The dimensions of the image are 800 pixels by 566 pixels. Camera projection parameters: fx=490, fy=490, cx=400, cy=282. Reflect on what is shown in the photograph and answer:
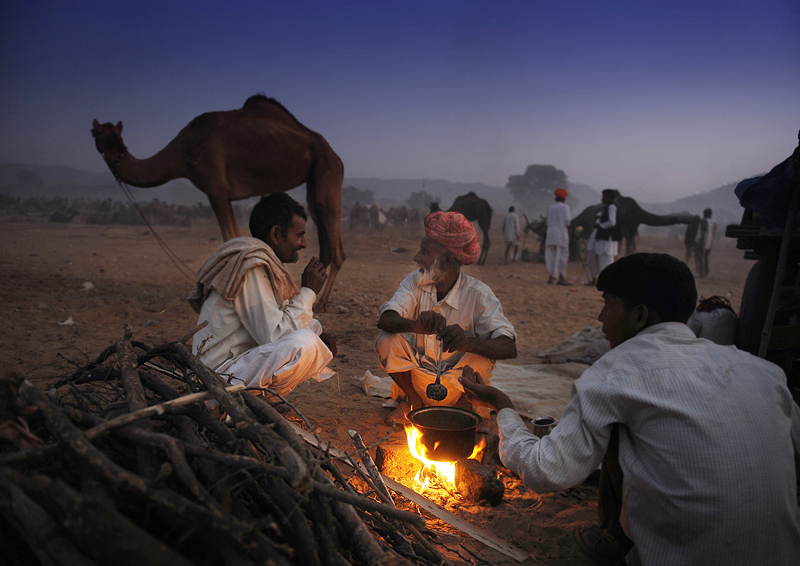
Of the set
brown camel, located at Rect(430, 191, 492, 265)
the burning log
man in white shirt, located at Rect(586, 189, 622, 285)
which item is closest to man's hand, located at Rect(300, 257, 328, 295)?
the burning log

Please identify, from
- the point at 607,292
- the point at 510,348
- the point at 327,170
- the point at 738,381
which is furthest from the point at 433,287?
the point at 327,170

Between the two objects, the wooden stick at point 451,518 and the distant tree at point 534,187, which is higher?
the distant tree at point 534,187

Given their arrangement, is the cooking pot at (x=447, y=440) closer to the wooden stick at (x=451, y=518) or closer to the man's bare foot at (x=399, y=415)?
the wooden stick at (x=451, y=518)

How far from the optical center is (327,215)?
7066 millimetres

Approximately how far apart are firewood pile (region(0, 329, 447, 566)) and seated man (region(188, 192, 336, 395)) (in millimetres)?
984

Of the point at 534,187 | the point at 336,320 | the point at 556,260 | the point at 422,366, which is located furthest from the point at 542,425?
the point at 534,187

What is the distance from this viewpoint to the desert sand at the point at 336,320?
253cm

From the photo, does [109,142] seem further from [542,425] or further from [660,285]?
[660,285]

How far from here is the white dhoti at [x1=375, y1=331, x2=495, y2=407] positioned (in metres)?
3.30

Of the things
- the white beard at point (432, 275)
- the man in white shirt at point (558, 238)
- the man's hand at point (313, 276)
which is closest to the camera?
the man's hand at point (313, 276)

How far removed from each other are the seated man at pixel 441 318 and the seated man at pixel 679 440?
1413 millimetres

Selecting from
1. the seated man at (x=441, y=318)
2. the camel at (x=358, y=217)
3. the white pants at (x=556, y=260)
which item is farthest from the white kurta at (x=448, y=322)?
the camel at (x=358, y=217)

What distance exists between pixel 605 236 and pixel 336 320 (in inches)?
269

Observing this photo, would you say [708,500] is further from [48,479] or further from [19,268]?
[19,268]
